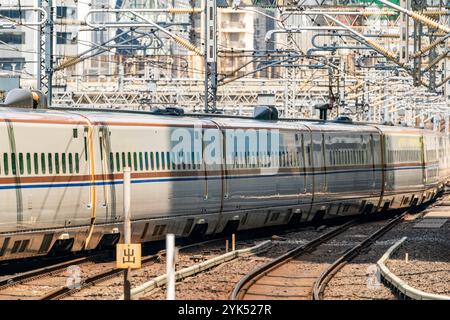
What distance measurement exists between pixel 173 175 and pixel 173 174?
0.03m

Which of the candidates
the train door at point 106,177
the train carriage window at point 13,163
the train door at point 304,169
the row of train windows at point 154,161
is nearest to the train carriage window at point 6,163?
the train carriage window at point 13,163

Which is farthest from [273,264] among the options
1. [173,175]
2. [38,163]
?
[38,163]

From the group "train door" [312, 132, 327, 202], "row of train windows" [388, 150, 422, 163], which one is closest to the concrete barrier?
"train door" [312, 132, 327, 202]

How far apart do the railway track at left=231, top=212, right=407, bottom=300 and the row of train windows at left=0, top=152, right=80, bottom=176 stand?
12.1 feet

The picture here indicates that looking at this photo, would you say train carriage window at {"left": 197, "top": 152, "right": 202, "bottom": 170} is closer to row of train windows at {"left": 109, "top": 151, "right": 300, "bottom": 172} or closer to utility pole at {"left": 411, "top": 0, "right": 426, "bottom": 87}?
row of train windows at {"left": 109, "top": 151, "right": 300, "bottom": 172}

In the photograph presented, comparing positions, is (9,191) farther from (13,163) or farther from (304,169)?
(304,169)

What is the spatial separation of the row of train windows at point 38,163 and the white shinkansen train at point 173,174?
2cm

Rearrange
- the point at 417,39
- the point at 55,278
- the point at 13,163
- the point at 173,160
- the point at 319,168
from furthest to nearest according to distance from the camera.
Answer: the point at 417,39 < the point at 319,168 < the point at 173,160 < the point at 55,278 < the point at 13,163

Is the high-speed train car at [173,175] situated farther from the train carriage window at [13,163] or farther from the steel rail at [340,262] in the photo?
the steel rail at [340,262]

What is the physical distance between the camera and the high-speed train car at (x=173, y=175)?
21.8m

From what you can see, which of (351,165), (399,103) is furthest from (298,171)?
(399,103)

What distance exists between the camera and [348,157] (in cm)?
3850

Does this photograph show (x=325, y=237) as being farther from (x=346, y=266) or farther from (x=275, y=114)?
(x=346, y=266)
